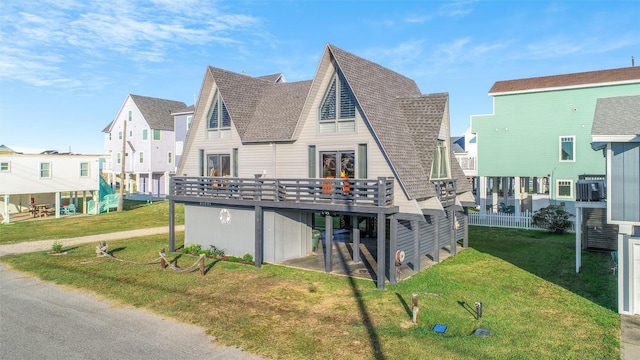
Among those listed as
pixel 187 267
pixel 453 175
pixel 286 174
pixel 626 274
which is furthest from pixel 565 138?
pixel 187 267

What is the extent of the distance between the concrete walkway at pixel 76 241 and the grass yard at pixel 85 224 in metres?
1.50

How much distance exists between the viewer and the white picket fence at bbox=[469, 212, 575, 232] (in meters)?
30.7

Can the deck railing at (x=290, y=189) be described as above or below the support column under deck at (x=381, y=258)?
above

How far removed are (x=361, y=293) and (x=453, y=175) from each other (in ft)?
34.8

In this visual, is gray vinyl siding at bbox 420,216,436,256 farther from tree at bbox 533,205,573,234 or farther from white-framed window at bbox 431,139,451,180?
tree at bbox 533,205,573,234

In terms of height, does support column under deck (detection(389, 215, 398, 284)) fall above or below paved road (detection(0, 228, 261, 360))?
above

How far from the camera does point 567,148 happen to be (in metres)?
30.0

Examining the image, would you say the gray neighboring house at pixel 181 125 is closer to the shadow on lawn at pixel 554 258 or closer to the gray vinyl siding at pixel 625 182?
the shadow on lawn at pixel 554 258

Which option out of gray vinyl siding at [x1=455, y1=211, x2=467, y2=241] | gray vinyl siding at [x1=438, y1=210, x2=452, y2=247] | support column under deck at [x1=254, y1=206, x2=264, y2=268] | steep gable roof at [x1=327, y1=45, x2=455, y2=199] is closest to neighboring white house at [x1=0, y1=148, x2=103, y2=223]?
support column under deck at [x1=254, y1=206, x2=264, y2=268]

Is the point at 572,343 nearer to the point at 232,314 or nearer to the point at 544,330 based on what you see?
the point at 544,330

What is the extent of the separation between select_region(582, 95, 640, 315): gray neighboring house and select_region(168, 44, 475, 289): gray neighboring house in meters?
6.27

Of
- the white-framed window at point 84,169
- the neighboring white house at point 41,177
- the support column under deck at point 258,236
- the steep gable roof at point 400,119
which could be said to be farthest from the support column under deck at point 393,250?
the white-framed window at point 84,169

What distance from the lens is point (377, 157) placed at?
Answer: 57.1 ft

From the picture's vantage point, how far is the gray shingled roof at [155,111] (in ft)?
172
